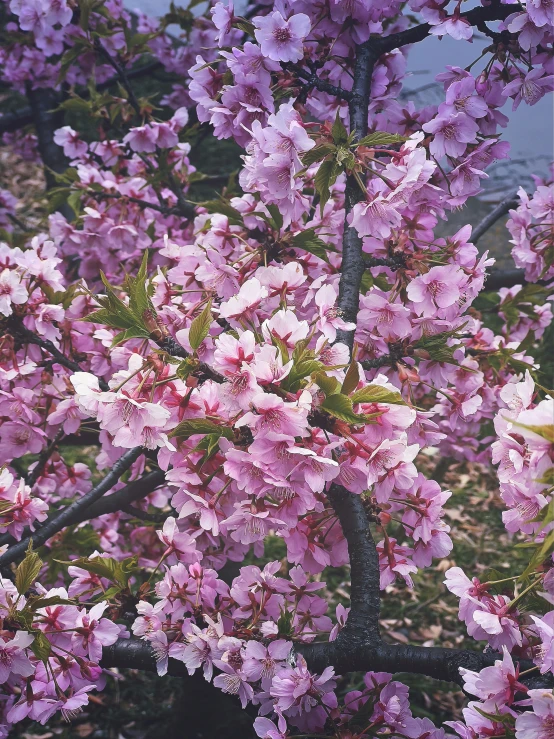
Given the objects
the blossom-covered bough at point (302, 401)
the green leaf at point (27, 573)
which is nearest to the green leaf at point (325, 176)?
the blossom-covered bough at point (302, 401)

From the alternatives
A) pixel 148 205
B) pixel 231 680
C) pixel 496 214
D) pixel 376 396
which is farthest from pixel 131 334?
pixel 496 214

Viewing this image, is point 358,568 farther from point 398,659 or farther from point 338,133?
point 338,133

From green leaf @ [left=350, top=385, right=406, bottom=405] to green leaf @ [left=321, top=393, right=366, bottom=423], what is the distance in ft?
0.10

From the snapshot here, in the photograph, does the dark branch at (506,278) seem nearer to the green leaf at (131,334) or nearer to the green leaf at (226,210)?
the green leaf at (226,210)

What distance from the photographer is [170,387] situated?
1.10 m

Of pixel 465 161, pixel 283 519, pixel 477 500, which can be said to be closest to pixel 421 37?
pixel 465 161

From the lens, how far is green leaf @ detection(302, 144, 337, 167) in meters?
1.24

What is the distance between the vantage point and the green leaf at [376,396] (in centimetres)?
97

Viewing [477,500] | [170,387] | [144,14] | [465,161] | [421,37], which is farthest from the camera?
[477,500]

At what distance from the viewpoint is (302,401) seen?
36.0 inches

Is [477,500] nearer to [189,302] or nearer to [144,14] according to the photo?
[189,302]

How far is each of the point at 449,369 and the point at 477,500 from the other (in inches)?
101

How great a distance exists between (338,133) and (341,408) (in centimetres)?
57

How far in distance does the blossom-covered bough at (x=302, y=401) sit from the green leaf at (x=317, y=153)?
16 millimetres
